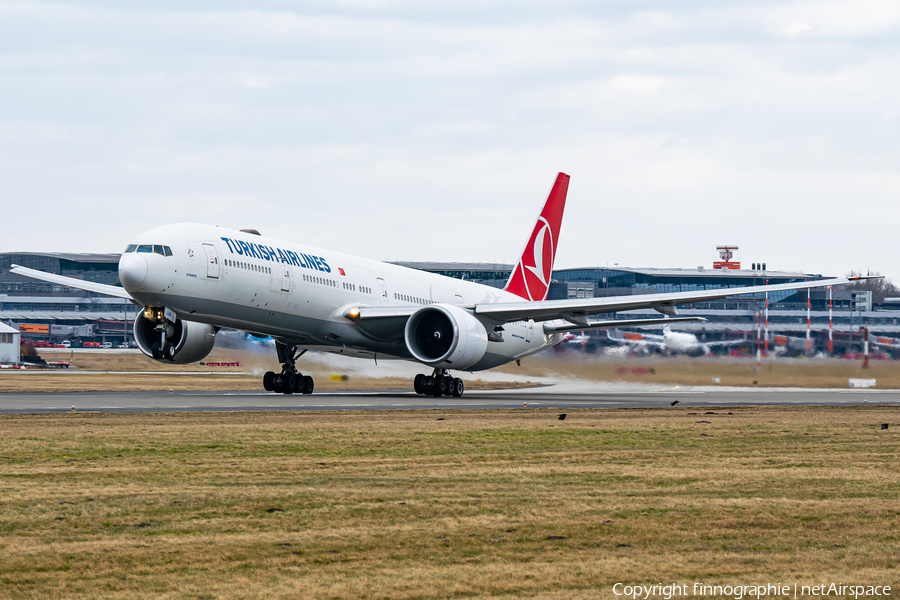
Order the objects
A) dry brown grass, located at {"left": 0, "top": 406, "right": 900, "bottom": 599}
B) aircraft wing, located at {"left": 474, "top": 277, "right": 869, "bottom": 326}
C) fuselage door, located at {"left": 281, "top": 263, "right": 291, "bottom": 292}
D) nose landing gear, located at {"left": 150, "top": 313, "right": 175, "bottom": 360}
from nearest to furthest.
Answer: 1. dry brown grass, located at {"left": 0, "top": 406, "right": 900, "bottom": 599}
2. nose landing gear, located at {"left": 150, "top": 313, "right": 175, "bottom": 360}
3. fuselage door, located at {"left": 281, "top": 263, "right": 291, "bottom": 292}
4. aircraft wing, located at {"left": 474, "top": 277, "right": 869, "bottom": 326}

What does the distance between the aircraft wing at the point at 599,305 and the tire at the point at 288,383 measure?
710 cm

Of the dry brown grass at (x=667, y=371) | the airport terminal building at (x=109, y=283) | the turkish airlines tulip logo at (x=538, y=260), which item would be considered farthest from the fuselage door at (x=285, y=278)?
the airport terminal building at (x=109, y=283)

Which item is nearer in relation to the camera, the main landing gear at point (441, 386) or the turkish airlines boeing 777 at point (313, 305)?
the turkish airlines boeing 777 at point (313, 305)

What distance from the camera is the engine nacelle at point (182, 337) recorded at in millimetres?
36219

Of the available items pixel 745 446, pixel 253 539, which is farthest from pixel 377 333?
pixel 253 539

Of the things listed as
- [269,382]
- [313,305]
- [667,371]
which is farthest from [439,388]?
[667,371]

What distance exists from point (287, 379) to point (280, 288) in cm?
514

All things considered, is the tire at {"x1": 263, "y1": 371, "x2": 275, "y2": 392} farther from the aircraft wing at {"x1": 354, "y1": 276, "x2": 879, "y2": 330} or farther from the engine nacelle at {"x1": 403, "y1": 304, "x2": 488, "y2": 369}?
the engine nacelle at {"x1": 403, "y1": 304, "x2": 488, "y2": 369}

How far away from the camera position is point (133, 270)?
97.6ft

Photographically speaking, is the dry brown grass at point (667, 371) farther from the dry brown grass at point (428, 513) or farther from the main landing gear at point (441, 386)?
the dry brown grass at point (428, 513)

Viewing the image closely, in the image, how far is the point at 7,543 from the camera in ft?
26.8

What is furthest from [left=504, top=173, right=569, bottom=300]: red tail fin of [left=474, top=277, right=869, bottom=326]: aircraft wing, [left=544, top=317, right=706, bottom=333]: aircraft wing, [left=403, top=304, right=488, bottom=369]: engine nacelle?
[left=403, top=304, right=488, bottom=369]: engine nacelle

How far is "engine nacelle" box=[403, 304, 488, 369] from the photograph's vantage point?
34.7 m

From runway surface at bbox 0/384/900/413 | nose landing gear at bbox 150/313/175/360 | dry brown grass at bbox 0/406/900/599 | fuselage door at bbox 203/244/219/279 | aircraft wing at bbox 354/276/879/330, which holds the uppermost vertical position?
fuselage door at bbox 203/244/219/279
